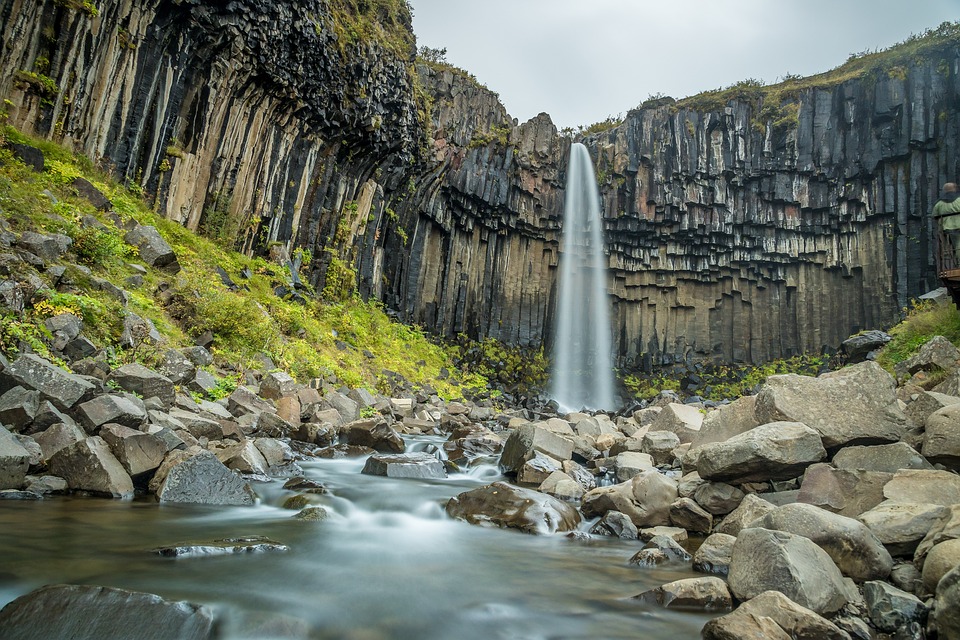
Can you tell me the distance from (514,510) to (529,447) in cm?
264

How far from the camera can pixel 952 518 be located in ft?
12.5

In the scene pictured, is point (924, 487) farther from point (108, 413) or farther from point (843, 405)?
point (108, 413)

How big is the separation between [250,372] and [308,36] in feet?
41.3

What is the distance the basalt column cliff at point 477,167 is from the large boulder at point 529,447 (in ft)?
41.6

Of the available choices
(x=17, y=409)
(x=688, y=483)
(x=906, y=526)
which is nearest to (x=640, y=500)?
(x=688, y=483)

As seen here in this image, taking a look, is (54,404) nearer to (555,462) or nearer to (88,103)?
(555,462)

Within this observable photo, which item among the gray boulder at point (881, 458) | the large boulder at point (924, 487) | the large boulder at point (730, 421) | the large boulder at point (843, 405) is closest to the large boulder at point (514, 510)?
the large boulder at point (730, 421)

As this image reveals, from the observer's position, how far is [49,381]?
5609 millimetres

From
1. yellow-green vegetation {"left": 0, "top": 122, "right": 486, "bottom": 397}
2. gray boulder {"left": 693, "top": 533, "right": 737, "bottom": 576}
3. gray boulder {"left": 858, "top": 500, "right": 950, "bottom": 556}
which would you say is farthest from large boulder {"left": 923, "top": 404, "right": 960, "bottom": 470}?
yellow-green vegetation {"left": 0, "top": 122, "right": 486, "bottom": 397}

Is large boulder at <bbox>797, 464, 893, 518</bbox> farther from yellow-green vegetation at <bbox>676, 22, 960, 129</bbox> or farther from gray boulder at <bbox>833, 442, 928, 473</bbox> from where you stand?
yellow-green vegetation at <bbox>676, 22, 960, 129</bbox>

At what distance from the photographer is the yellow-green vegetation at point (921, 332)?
10.8 meters

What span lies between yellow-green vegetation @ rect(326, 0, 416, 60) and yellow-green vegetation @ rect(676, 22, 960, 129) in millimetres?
17166

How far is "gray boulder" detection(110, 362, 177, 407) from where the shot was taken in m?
6.72

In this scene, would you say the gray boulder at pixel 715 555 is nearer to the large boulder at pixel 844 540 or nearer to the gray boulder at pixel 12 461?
the large boulder at pixel 844 540
